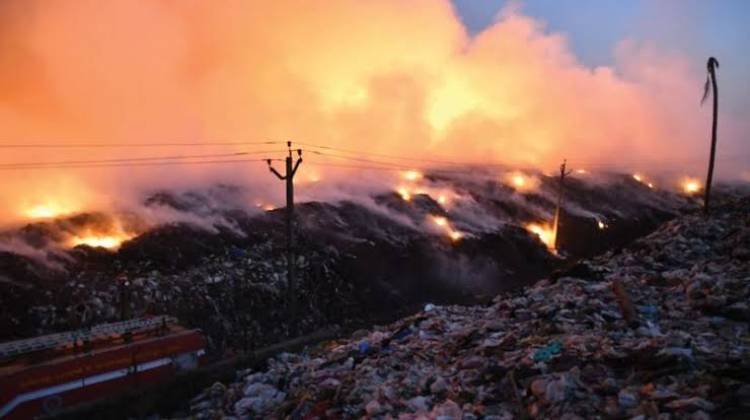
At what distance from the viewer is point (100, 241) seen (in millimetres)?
20391

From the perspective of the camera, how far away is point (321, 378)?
30.2 ft

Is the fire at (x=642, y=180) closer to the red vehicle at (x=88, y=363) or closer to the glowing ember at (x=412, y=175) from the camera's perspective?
the glowing ember at (x=412, y=175)

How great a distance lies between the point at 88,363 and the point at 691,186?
192 feet

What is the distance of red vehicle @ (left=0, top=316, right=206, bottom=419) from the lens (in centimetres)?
921

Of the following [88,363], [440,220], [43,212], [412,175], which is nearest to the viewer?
[88,363]

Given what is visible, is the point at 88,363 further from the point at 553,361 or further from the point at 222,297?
the point at 222,297

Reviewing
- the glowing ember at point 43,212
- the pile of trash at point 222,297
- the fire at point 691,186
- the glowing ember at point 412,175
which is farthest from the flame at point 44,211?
the fire at point 691,186

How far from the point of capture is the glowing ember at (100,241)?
1988 cm

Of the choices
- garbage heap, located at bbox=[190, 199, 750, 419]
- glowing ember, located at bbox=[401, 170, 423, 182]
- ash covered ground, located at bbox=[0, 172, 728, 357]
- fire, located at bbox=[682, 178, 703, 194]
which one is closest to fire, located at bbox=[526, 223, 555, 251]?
ash covered ground, located at bbox=[0, 172, 728, 357]

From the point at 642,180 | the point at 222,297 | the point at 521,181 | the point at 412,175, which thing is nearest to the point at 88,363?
the point at 222,297

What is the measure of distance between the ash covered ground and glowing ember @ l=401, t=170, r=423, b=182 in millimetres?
2067

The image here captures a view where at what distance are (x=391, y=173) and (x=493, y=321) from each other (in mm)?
28240

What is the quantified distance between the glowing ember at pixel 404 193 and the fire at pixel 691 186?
33296mm

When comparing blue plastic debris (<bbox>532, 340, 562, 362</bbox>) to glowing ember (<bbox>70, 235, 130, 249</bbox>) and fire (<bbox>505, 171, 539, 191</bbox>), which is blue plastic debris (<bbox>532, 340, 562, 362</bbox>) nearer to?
glowing ember (<bbox>70, 235, 130, 249</bbox>)
